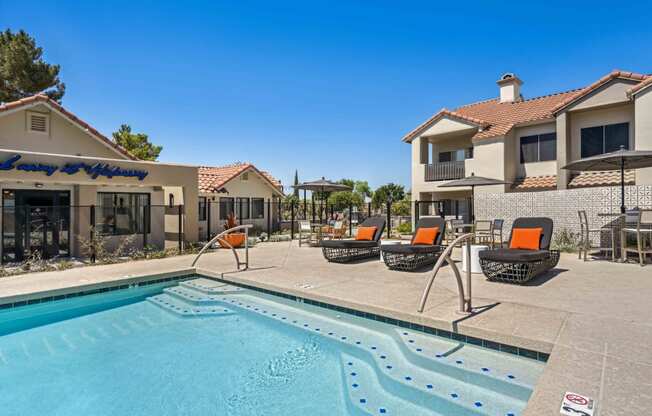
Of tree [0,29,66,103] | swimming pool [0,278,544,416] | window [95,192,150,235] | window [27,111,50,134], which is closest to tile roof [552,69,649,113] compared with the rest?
swimming pool [0,278,544,416]

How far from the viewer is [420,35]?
47.2ft

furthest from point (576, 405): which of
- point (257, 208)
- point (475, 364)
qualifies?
point (257, 208)

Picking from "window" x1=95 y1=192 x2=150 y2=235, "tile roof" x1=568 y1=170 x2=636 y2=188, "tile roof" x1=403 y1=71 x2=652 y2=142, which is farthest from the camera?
"tile roof" x1=403 y1=71 x2=652 y2=142

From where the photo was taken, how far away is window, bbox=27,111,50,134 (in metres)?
12.4

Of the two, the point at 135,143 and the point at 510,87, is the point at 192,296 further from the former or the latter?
the point at 135,143

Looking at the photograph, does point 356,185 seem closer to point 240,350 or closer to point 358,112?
point 358,112

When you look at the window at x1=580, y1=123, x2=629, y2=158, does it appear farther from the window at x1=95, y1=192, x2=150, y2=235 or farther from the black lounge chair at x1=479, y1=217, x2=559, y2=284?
the window at x1=95, y1=192, x2=150, y2=235

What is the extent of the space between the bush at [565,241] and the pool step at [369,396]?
34.7 feet

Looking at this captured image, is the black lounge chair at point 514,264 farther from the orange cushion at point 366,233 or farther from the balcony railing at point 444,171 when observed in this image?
the balcony railing at point 444,171

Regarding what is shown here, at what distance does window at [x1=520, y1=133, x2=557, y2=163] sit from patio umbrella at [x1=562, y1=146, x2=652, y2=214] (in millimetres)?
6489

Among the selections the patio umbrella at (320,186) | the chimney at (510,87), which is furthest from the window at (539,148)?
the patio umbrella at (320,186)

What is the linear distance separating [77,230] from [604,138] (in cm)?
2099

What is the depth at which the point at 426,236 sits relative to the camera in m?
9.27

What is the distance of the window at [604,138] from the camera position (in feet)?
49.7
